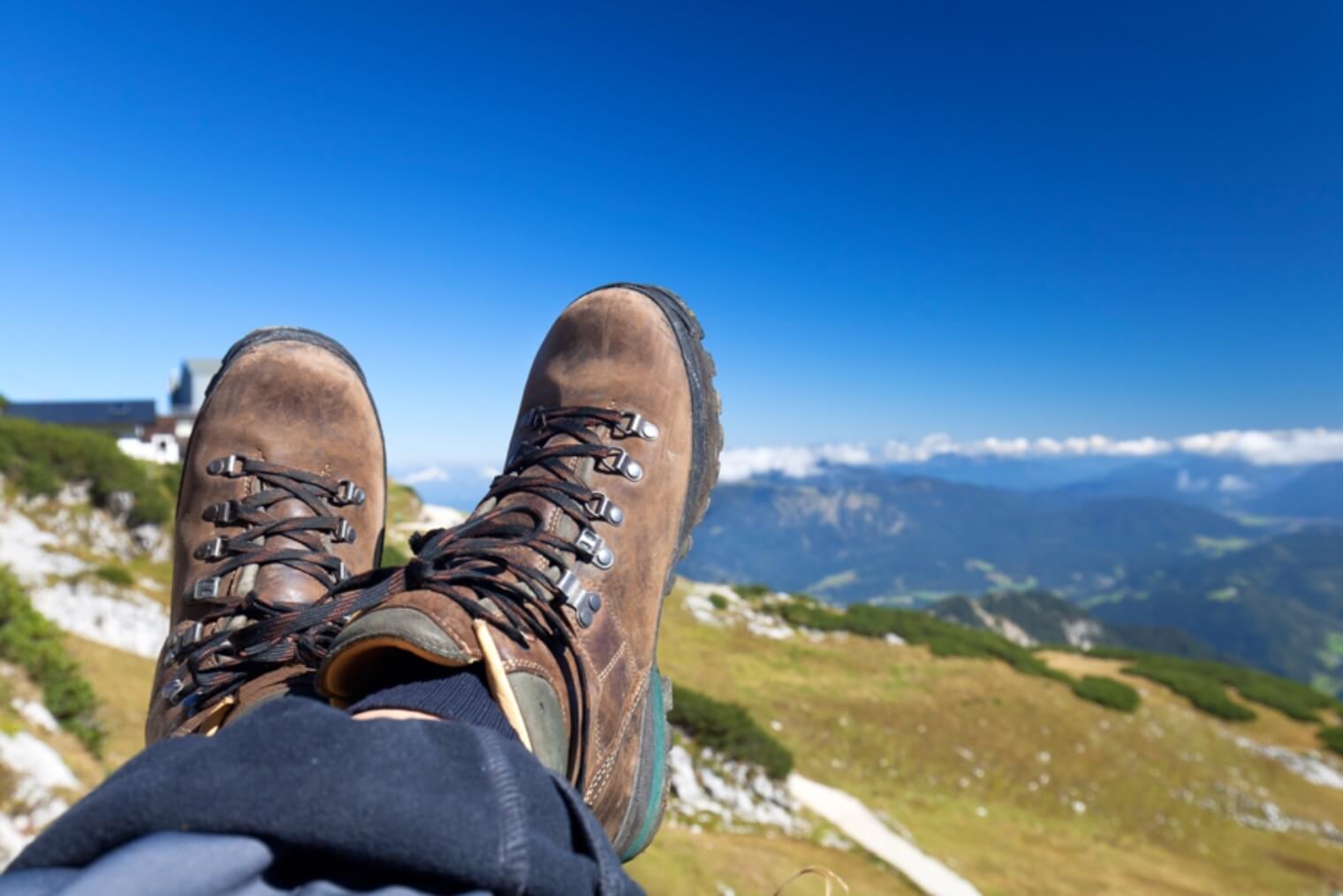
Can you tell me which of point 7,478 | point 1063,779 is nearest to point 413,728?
point 1063,779

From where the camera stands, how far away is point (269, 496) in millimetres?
2713

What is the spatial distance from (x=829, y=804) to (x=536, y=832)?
32.3 feet

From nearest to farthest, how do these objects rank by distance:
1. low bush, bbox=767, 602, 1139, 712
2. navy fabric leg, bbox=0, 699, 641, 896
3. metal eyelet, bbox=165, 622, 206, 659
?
navy fabric leg, bbox=0, 699, 641, 896
metal eyelet, bbox=165, 622, 206, 659
low bush, bbox=767, 602, 1139, 712

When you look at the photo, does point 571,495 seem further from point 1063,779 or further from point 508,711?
point 1063,779

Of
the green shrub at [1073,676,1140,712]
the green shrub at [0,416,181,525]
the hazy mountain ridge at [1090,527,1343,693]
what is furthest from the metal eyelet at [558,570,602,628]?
the hazy mountain ridge at [1090,527,1343,693]

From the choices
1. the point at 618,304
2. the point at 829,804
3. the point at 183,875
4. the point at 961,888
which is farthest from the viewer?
the point at 829,804

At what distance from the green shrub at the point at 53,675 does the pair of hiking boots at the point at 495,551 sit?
12.3 feet

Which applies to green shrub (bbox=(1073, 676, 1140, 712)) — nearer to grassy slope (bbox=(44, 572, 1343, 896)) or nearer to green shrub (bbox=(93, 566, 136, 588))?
grassy slope (bbox=(44, 572, 1343, 896))

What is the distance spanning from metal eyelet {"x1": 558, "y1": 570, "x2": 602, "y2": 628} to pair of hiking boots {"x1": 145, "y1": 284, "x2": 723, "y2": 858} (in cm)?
1

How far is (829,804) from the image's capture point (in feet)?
31.4

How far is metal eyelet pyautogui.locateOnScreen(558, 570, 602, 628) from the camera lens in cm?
198

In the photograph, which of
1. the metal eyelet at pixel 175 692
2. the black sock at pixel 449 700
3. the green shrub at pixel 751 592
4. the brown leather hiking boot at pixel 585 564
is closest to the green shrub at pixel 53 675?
the metal eyelet at pixel 175 692

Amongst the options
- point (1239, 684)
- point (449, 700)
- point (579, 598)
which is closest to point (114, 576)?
point (579, 598)

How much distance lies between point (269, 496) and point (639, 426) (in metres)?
1.39
